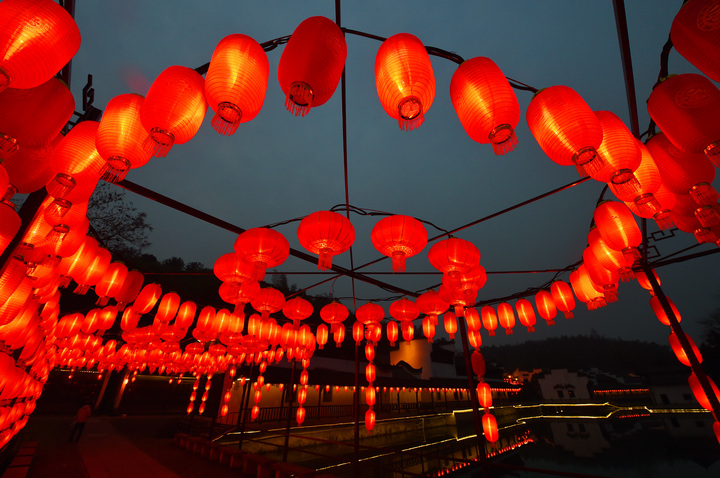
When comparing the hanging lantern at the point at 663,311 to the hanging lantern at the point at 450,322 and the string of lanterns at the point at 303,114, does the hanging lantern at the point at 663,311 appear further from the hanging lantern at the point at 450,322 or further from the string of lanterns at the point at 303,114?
the hanging lantern at the point at 450,322

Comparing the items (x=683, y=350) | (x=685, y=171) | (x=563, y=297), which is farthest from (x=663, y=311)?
(x=685, y=171)

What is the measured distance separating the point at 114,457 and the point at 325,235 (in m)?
11.0

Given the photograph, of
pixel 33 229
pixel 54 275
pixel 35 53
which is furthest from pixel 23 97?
pixel 54 275

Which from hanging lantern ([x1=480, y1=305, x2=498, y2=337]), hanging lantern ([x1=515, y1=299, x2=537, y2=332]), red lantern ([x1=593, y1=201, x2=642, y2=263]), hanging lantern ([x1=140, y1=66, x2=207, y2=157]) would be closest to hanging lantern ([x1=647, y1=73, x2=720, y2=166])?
red lantern ([x1=593, y1=201, x2=642, y2=263])

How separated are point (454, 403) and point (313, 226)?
28.4m

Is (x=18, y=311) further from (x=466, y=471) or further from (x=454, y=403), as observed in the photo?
(x=454, y=403)

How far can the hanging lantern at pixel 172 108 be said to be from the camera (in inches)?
72.0

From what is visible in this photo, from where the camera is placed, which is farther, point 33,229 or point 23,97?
point 33,229

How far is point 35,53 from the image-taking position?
1435 mm

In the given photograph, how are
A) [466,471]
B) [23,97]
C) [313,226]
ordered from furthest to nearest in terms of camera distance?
[466,471], [313,226], [23,97]

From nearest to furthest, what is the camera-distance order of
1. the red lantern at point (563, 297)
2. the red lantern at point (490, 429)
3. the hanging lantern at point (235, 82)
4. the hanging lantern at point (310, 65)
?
the hanging lantern at point (310, 65), the hanging lantern at point (235, 82), the red lantern at point (563, 297), the red lantern at point (490, 429)

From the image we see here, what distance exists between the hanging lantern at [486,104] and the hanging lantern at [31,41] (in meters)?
2.39

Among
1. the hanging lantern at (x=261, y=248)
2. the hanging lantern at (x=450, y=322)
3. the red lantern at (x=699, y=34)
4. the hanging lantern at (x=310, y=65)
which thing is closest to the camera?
the red lantern at (x=699, y=34)

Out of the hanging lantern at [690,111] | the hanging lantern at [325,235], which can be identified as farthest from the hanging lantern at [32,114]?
the hanging lantern at [690,111]
